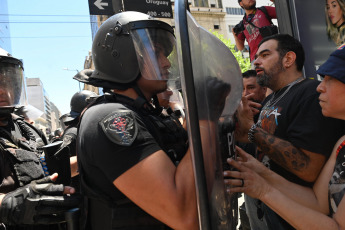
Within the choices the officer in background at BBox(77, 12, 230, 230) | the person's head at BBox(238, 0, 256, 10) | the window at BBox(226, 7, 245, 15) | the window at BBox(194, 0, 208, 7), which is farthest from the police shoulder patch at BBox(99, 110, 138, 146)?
the window at BBox(226, 7, 245, 15)

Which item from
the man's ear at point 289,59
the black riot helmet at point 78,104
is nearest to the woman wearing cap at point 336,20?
the man's ear at point 289,59

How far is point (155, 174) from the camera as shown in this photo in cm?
114

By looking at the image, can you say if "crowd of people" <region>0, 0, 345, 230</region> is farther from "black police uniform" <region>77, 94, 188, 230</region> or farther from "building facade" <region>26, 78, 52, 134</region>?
"building facade" <region>26, 78, 52, 134</region>

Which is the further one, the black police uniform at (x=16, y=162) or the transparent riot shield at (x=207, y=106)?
the black police uniform at (x=16, y=162)

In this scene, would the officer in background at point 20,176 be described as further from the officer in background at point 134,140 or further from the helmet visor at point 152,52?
the helmet visor at point 152,52

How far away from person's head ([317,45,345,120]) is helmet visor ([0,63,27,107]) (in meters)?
2.07

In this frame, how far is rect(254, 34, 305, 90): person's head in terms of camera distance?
2406 millimetres

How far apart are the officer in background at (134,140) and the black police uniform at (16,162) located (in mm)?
633

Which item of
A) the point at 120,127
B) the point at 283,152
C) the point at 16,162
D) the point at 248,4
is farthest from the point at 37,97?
the point at 120,127

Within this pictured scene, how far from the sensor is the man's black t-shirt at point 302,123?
1752mm

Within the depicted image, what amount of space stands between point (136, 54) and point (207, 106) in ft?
2.32

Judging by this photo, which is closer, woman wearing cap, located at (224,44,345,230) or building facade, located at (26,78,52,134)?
woman wearing cap, located at (224,44,345,230)

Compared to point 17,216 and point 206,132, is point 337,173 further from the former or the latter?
point 17,216

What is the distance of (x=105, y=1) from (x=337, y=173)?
3.84 meters
